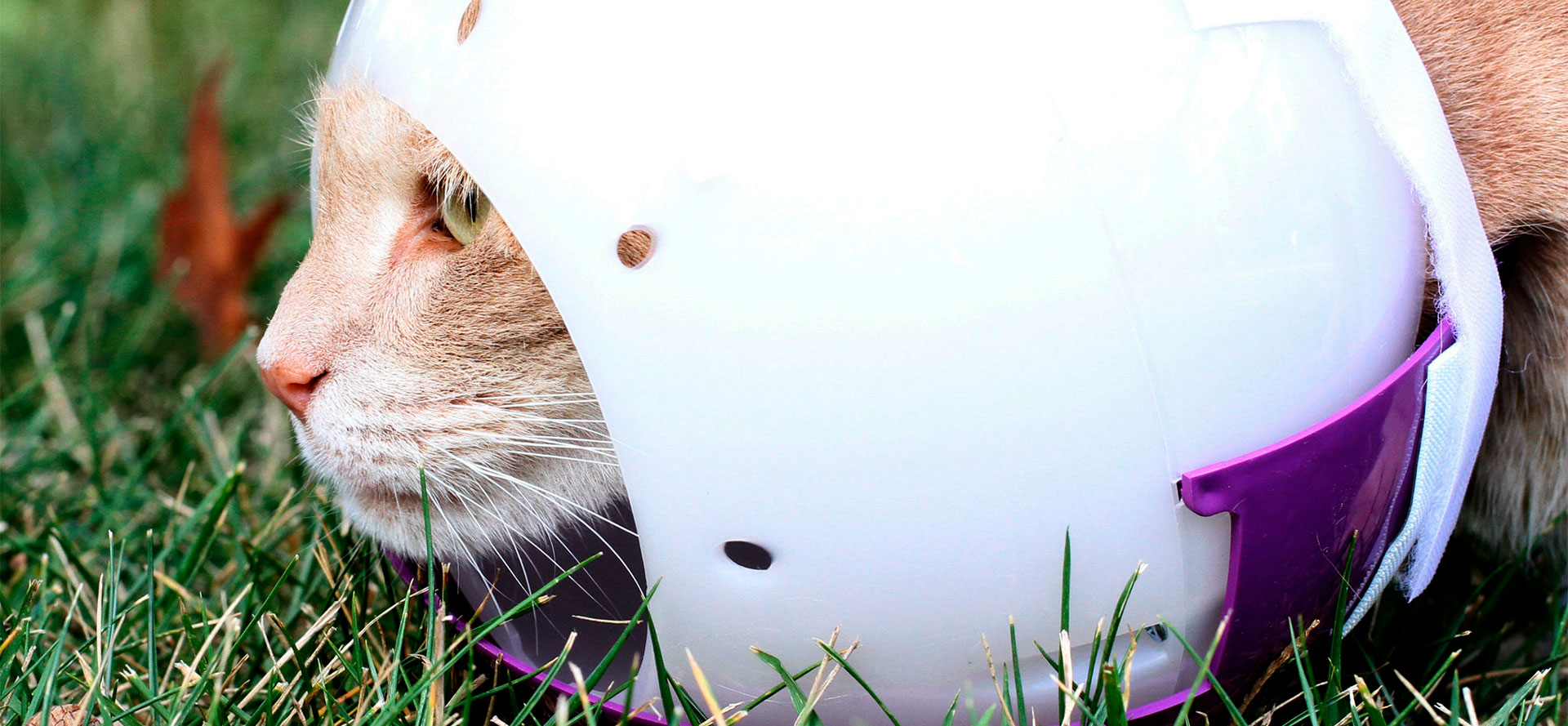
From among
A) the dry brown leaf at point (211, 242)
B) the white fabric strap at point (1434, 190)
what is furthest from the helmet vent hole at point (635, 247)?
the dry brown leaf at point (211, 242)

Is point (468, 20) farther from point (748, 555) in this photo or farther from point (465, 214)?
point (748, 555)

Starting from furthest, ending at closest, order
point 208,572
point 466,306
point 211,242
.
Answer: point 211,242
point 208,572
point 466,306

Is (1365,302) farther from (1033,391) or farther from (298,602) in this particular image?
(298,602)

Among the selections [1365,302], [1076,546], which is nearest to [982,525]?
[1076,546]

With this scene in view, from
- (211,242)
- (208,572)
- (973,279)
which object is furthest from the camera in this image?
(211,242)

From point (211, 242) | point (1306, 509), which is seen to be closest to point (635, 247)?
point (1306, 509)

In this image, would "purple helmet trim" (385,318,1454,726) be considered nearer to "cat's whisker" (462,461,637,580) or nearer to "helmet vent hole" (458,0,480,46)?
"cat's whisker" (462,461,637,580)

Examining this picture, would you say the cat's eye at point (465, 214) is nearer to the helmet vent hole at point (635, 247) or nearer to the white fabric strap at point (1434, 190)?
the helmet vent hole at point (635, 247)

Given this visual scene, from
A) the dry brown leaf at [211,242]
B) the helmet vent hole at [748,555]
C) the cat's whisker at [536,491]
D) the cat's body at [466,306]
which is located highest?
the dry brown leaf at [211,242]
